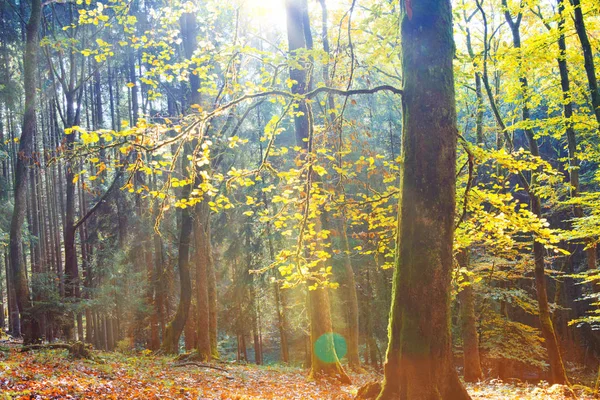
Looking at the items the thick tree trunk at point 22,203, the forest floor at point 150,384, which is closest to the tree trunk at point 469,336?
the forest floor at point 150,384

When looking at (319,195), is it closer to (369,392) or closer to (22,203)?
(369,392)

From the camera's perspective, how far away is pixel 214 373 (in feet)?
33.6

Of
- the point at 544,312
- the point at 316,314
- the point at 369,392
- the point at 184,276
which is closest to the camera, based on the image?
the point at 369,392

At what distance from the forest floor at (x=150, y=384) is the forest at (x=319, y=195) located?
69mm

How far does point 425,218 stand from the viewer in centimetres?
403

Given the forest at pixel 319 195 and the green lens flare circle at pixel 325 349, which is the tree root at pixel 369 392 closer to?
the forest at pixel 319 195

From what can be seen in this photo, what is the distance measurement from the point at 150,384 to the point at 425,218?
585cm

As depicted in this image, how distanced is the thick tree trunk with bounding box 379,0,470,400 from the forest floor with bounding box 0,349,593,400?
3267 millimetres

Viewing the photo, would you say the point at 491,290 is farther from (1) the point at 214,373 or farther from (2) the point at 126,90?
(2) the point at 126,90

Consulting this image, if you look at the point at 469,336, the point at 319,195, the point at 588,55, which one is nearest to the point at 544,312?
the point at 469,336

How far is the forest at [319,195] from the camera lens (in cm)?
421

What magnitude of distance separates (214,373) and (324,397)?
330cm

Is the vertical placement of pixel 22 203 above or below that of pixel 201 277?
above

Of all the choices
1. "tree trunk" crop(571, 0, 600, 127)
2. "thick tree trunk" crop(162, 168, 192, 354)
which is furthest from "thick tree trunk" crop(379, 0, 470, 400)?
"thick tree trunk" crop(162, 168, 192, 354)
